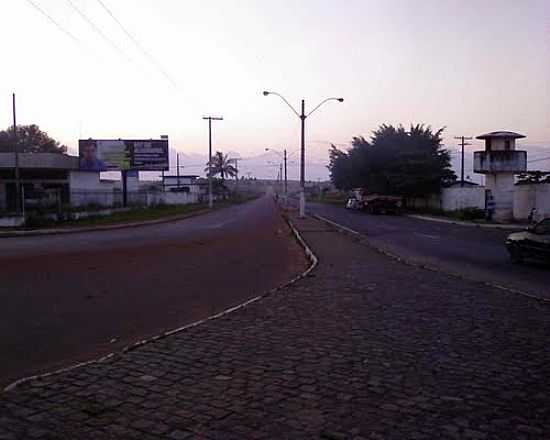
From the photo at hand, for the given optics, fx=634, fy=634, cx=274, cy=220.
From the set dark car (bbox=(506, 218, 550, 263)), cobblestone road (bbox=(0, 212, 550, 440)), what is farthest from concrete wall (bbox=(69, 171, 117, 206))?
cobblestone road (bbox=(0, 212, 550, 440))

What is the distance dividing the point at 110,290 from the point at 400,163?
47093 millimetres

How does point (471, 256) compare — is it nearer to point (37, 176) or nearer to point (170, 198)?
point (37, 176)

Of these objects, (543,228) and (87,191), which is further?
(87,191)

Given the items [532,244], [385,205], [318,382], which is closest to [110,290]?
[318,382]

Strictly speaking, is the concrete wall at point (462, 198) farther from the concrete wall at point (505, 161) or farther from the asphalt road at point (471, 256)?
the asphalt road at point (471, 256)

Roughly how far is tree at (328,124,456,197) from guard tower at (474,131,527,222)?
14.9 m

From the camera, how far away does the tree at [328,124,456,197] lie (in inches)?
2142

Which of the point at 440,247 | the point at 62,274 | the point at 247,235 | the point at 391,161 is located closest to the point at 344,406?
the point at 62,274

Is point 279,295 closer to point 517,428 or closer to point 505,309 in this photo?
point 505,309

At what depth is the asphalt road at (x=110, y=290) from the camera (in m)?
7.49

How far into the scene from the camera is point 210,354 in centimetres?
640

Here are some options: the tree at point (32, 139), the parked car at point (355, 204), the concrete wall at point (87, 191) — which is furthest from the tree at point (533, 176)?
the tree at point (32, 139)

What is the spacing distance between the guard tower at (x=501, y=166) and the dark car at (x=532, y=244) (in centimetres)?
2263

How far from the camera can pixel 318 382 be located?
213 inches
